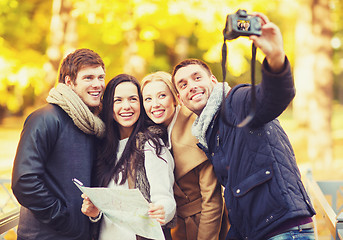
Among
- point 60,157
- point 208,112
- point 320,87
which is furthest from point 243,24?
point 320,87

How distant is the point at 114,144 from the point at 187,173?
1.83ft

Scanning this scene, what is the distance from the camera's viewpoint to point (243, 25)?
188cm

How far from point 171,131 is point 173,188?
0.41 metres

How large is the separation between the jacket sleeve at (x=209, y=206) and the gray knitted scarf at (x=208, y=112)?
34cm

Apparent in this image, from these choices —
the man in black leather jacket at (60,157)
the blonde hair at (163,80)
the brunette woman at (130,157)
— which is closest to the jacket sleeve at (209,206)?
the brunette woman at (130,157)

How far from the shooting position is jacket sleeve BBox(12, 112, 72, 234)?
244cm

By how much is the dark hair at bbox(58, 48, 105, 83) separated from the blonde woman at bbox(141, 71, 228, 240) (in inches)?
15.8

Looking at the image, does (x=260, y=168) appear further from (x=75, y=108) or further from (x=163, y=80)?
(x=75, y=108)

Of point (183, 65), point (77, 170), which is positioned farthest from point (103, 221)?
point (183, 65)

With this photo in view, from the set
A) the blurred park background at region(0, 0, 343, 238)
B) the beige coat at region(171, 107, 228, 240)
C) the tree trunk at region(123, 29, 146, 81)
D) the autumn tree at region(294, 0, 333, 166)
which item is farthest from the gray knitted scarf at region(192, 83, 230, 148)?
the tree trunk at region(123, 29, 146, 81)

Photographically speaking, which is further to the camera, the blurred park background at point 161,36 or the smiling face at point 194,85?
the blurred park background at point 161,36

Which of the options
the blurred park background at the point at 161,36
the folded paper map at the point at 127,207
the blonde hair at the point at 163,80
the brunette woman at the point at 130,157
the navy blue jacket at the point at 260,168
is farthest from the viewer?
the blurred park background at the point at 161,36

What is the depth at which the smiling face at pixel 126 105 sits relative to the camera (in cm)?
285

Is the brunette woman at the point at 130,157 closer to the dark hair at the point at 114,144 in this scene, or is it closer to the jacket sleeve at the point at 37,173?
the dark hair at the point at 114,144
